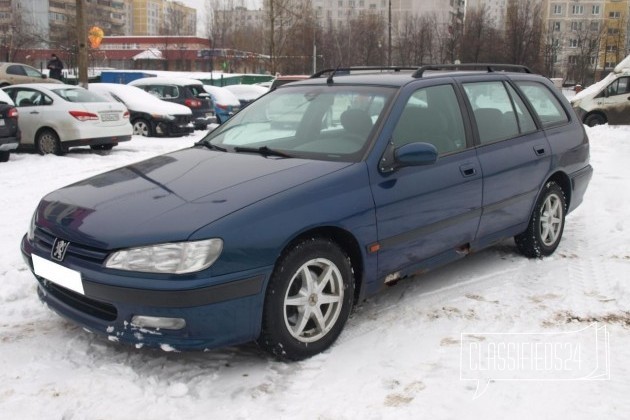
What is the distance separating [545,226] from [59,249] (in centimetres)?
398

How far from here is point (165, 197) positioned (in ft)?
11.4

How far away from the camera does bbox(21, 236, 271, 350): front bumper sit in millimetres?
3035

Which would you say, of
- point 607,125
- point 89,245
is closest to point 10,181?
point 89,245

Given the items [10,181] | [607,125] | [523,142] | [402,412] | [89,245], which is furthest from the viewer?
[607,125]

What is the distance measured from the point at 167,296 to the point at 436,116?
2369mm

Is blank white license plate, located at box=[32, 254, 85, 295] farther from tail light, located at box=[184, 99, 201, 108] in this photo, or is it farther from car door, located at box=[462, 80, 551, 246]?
tail light, located at box=[184, 99, 201, 108]

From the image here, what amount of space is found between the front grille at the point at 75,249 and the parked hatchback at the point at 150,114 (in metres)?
13.2

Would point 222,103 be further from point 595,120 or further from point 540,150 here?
point 540,150

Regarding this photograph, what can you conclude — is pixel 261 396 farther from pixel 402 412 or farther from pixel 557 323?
pixel 557 323

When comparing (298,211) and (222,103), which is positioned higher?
(222,103)

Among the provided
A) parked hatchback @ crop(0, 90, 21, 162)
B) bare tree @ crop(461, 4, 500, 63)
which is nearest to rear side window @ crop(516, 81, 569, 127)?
parked hatchback @ crop(0, 90, 21, 162)

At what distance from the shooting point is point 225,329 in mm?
3148

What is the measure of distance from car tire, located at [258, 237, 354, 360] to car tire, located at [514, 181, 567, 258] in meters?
2.35

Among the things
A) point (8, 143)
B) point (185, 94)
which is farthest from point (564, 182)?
point (185, 94)
